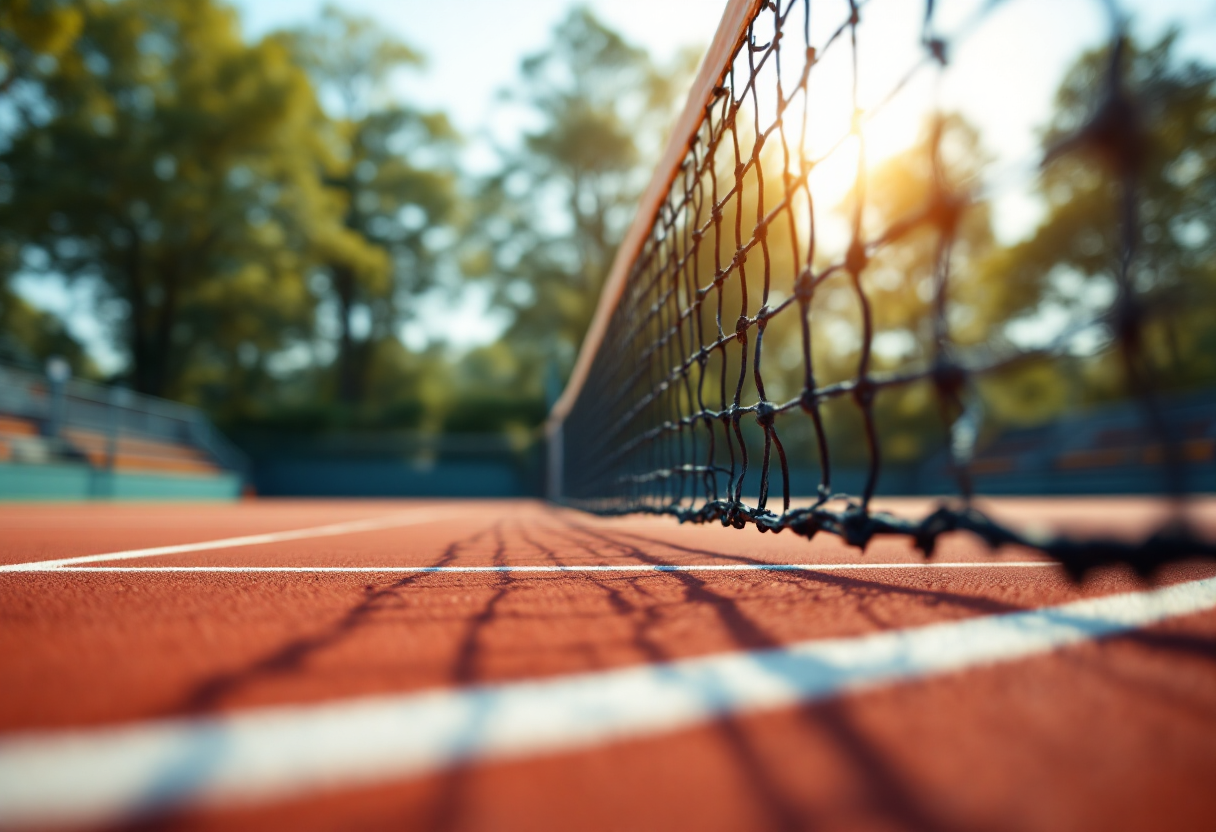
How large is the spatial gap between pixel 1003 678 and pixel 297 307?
64.3ft

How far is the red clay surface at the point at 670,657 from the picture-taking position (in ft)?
1.43

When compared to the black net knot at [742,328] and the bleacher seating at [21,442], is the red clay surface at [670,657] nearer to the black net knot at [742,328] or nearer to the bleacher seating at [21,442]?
the black net knot at [742,328]

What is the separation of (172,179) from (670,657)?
57.2ft

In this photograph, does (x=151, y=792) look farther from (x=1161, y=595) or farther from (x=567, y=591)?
(x=1161, y=595)

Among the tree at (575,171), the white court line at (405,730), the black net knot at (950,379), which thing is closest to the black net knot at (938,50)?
the black net knot at (950,379)

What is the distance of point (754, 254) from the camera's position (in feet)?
45.5

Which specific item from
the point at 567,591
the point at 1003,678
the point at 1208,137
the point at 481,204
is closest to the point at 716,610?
the point at 567,591

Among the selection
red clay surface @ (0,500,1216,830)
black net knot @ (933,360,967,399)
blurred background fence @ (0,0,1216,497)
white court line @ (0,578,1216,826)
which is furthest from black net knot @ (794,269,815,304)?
blurred background fence @ (0,0,1216,497)

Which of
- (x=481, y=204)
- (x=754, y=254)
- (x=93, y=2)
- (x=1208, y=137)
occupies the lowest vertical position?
(x=1208, y=137)

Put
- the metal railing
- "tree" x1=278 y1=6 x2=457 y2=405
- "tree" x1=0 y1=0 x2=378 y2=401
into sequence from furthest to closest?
"tree" x1=278 y1=6 x2=457 y2=405, "tree" x1=0 y1=0 x2=378 y2=401, the metal railing

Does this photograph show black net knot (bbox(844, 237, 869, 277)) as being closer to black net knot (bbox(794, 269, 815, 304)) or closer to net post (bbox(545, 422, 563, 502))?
black net knot (bbox(794, 269, 815, 304))

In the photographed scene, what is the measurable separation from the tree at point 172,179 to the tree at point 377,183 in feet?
7.79

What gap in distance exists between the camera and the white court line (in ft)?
1.46

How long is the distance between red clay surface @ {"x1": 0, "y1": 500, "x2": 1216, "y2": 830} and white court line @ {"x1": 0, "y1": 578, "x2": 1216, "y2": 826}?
2cm
